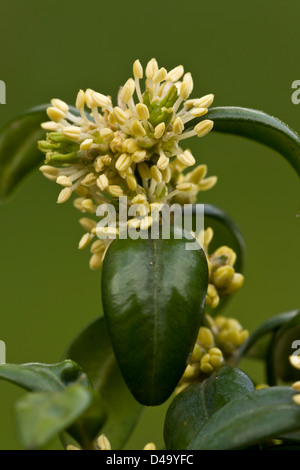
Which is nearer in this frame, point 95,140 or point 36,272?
point 95,140

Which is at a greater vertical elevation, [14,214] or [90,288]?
[14,214]

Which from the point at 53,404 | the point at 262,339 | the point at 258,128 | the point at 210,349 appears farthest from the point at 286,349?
the point at 53,404

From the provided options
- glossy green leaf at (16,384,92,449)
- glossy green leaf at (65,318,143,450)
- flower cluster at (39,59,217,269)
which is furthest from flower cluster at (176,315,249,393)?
glossy green leaf at (16,384,92,449)

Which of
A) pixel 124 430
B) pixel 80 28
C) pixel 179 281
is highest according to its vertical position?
pixel 80 28

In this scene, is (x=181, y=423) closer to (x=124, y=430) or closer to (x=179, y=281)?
(x=179, y=281)

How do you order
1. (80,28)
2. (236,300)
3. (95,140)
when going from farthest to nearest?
(80,28) < (236,300) < (95,140)

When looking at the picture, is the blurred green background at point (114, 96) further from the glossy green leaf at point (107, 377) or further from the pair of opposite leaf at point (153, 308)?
the pair of opposite leaf at point (153, 308)
